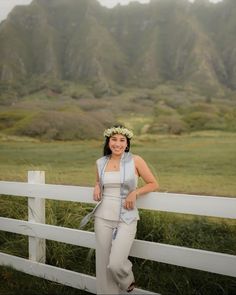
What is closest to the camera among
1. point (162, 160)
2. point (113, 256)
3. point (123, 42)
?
point (113, 256)

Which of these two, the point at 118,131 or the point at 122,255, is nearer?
the point at 122,255

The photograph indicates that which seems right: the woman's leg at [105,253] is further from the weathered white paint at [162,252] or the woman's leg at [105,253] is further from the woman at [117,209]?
the weathered white paint at [162,252]

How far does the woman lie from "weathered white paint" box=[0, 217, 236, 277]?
12.7 inches

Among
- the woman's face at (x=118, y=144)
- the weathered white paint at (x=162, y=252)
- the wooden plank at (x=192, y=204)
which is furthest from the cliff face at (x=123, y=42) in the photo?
the woman's face at (x=118, y=144)

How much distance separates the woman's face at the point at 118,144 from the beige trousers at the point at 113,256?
53 centimetres

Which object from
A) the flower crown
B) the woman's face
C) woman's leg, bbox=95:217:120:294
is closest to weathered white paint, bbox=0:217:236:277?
woman's leg, bbox=95:217:120:294

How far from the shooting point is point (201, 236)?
5.31 meters

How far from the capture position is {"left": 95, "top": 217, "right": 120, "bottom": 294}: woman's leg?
10.8 feet

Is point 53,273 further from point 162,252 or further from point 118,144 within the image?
point 118,144

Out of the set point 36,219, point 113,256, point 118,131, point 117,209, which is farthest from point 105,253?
point 36,219

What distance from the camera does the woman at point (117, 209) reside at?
10.5 ft

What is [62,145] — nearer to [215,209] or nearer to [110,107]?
[110,107]

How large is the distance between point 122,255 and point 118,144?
2.74 ft

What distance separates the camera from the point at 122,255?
10.3 feet
